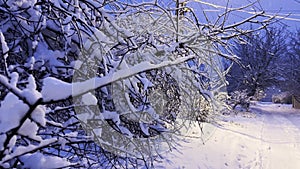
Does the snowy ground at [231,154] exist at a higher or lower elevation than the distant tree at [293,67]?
lower

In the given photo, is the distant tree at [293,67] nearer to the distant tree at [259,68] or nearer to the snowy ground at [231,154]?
the distant tree at [259,68]

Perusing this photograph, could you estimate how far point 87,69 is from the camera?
229 cm

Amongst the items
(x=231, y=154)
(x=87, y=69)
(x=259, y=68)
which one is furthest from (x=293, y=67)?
(x=87, y=69)

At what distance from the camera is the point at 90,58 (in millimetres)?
2275

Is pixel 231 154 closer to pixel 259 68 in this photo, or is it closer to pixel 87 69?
pixel 87 69

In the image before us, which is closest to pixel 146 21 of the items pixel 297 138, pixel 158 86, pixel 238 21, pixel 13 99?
pixel 158 86

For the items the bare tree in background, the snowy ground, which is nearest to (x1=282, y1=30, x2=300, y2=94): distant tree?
the snowy ground

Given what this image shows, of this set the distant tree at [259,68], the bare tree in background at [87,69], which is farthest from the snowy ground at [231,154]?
the distant tree at [259,68]

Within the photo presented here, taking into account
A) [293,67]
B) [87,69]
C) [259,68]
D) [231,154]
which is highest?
[293,67]

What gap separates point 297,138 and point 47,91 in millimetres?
12129

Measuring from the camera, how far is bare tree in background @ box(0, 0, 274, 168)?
972 millimetres

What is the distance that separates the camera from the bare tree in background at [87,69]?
3.19ft

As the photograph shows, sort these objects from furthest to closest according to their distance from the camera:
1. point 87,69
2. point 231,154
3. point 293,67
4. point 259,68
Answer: point 293,67
point 259,68
point 231,154
point 87,69

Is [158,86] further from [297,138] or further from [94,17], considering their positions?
[297,138]
